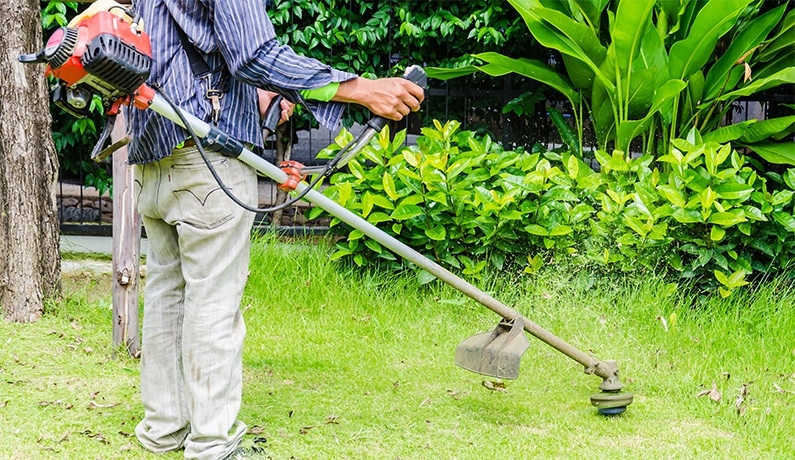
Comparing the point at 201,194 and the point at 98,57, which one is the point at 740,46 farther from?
the point at 98,57

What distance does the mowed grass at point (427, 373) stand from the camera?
394 centimetres

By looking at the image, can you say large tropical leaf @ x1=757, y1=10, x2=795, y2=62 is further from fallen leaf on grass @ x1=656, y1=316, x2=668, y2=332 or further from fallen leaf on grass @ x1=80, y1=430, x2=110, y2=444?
fallen leaf on grass @ x1=80, y1=430, x2=110, y2=444

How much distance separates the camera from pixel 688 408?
4328 mm

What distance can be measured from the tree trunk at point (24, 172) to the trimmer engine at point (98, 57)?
2.20 metres

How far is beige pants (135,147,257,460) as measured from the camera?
11.1 ft

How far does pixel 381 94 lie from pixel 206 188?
685 mm

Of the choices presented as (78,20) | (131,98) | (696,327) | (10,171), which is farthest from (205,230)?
(696,327)

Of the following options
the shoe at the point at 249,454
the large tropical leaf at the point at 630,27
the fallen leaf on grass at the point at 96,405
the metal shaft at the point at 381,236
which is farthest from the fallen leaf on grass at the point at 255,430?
the large tropical leaf at the point at 630,27

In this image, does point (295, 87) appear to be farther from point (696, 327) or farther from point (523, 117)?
point (523, 117)

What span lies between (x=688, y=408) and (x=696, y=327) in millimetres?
956

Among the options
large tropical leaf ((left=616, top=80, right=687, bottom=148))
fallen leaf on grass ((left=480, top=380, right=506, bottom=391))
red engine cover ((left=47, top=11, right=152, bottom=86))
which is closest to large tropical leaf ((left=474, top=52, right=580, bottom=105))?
large tropical leaf ((left=616, top=80, right=687, bottom=148))

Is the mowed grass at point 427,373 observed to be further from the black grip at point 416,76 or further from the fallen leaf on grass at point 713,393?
the black grip at point 416,76

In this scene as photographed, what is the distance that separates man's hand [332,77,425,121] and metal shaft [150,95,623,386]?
14.0 inches

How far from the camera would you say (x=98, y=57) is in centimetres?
295
